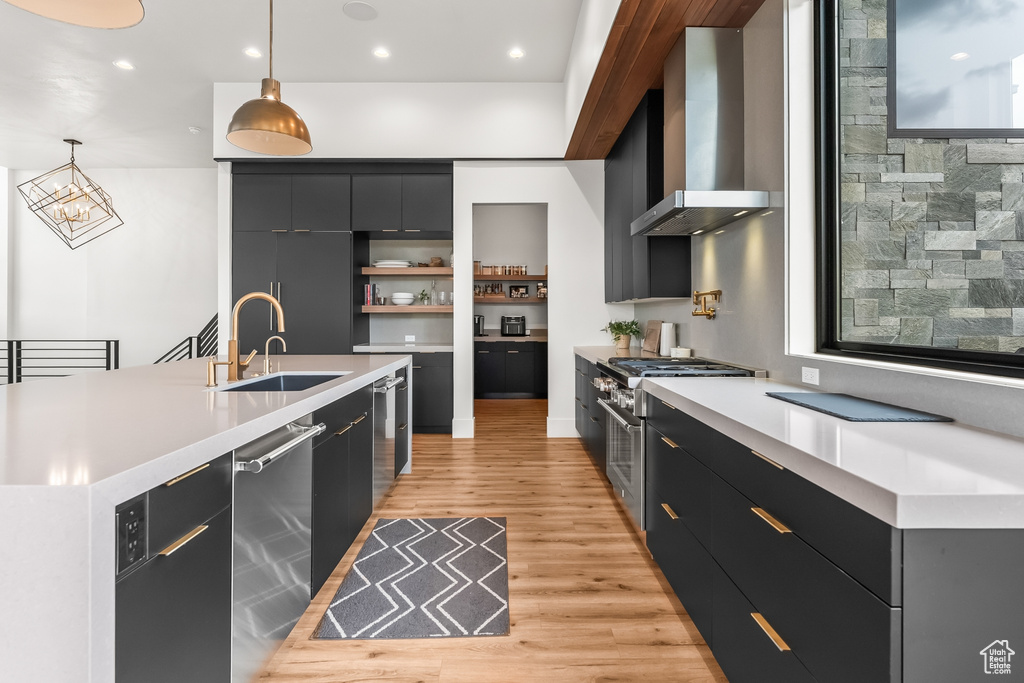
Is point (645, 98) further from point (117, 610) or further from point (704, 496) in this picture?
point (117, 610)

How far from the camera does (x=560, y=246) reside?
5.08m

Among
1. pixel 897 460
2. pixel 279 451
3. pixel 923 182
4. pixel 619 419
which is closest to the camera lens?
pixel 897 460

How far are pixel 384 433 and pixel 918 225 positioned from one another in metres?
2.59

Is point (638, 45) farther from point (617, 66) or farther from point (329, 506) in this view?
point (329, 506)

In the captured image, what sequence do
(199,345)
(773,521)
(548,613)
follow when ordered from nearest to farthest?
(773,521)
(548,613)
(199,345)

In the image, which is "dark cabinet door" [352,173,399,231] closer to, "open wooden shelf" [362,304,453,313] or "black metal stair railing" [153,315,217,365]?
"open wooden shelf" [362,304,453,313]

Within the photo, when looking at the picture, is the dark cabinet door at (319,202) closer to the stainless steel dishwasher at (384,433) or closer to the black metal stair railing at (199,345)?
the black metal stair railing at (199,345)

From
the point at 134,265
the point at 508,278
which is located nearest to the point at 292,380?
the point at 508,278

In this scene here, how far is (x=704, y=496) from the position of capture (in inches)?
65.5

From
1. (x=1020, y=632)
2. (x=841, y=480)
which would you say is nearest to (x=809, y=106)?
(x=841, y=480)

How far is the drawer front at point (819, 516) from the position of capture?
2.73 ft

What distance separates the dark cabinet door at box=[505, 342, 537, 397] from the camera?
7.04 metres

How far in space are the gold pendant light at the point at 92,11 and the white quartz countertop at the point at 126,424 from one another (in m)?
1.23

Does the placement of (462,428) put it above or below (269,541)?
below
